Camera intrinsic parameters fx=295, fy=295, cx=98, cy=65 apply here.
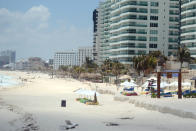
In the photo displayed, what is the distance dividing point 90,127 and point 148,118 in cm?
549

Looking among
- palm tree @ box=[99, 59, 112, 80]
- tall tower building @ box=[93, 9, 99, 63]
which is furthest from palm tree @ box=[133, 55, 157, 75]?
tall tower building @ box=[93, 9, 99, 63]

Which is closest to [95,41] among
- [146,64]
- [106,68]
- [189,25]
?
[106,68]

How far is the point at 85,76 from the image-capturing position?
10494cm

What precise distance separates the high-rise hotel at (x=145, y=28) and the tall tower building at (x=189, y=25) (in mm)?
10161

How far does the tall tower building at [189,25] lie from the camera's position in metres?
73.2

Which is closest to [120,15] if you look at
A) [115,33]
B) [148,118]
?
[115,33]

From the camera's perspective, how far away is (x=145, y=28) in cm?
8712

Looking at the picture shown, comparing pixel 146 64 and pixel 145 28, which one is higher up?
pixel 145 28

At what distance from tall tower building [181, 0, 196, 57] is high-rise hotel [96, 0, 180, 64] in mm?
10161

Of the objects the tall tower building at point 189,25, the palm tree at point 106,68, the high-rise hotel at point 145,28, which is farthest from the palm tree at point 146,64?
the high-rise hotel at point 145,28

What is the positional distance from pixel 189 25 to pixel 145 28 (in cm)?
1541

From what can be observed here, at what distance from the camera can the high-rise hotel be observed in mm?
86312

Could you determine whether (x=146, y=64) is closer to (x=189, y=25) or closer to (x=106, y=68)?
(x=189, y=25)

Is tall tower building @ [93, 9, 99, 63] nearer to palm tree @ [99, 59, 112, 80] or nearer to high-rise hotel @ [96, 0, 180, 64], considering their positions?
palm tree @ [99, 59, 112, 80]
